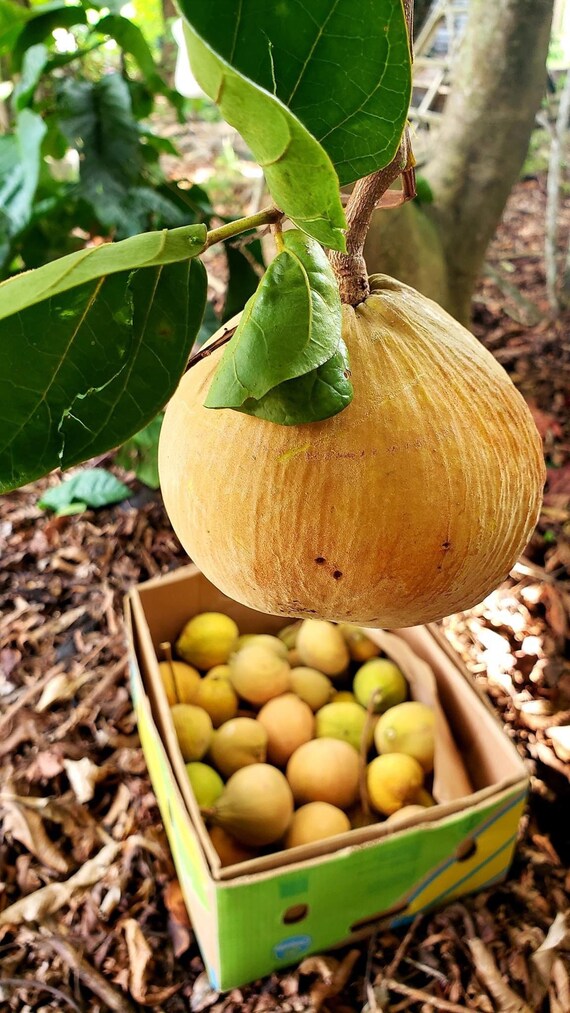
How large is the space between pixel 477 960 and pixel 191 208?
1.27m

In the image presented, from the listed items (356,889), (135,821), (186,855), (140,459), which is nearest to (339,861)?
(356,889)

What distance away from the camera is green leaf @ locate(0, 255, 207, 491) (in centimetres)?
35

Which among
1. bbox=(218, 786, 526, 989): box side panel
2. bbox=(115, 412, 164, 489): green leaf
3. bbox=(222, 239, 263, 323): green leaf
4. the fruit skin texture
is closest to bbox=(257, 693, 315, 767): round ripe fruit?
bbox=(218, 786, 526, 989): box side panel

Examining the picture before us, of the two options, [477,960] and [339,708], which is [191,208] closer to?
[339,708]

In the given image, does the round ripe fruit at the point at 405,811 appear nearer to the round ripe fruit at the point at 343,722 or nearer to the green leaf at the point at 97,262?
the round ripe fruit at the point at 343,722

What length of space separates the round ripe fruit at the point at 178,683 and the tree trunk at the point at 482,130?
2.27 feet

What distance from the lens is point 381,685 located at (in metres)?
1.16

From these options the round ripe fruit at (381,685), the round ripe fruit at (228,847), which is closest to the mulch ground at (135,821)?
the round ripe fruit at (228,847)

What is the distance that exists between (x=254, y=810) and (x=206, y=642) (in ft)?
1.04

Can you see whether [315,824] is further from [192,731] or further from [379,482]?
[379,482]

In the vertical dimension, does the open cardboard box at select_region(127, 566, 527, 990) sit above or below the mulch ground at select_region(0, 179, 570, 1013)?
above

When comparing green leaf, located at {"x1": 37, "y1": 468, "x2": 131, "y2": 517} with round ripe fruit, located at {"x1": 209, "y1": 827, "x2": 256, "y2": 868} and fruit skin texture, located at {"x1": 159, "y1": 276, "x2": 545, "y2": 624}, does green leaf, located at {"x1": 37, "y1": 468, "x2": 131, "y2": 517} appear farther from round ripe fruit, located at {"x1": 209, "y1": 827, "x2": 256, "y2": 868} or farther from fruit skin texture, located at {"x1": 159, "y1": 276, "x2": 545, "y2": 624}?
fruit skin texture, located at {"x1": 159, "y1": 276, "x2": 545, "y2": 624}

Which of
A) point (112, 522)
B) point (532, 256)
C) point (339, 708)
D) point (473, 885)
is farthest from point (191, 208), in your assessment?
point (532, 256)

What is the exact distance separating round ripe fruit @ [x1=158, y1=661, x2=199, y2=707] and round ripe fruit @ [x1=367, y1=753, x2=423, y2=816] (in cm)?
29
